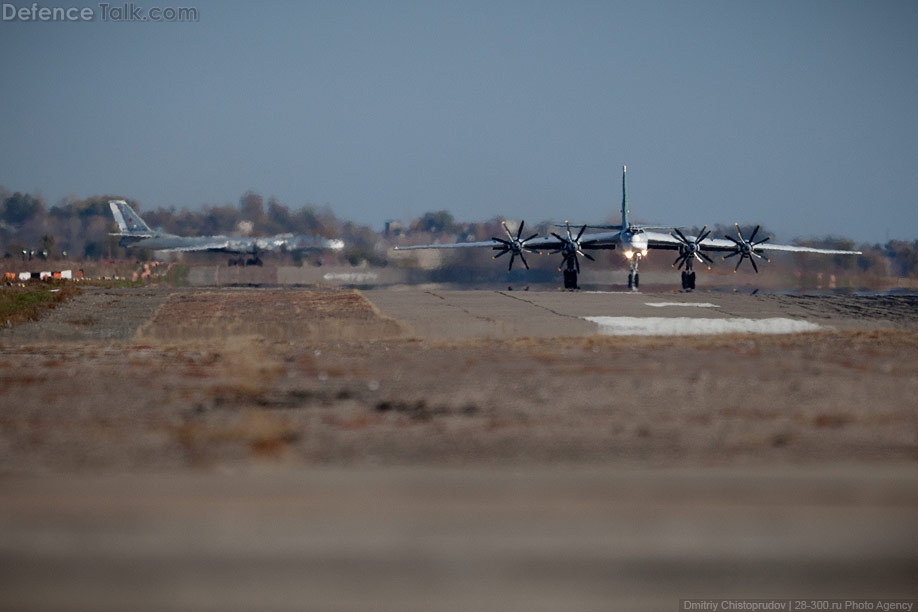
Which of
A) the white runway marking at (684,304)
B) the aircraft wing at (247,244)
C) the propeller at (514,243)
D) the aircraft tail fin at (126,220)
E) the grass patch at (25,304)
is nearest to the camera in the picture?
the grass patch at (25,304)

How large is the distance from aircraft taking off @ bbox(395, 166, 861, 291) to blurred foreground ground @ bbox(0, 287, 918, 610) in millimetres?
40033

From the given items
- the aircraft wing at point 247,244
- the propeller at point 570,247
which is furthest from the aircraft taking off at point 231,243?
the propeller at point 570,247

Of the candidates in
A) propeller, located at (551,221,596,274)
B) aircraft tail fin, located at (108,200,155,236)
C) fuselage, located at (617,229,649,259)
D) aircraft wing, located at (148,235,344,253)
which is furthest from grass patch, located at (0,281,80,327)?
aircraft tail fin, located at (108,200,155,236)

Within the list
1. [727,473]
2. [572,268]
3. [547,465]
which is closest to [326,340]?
[547,465]

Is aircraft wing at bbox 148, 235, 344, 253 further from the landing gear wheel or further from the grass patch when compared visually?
the grass patch

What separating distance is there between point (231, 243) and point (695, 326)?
8610 cm

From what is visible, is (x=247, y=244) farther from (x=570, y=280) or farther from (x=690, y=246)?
(x=690, y=246)

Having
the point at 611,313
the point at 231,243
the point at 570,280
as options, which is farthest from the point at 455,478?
the point at 231,243

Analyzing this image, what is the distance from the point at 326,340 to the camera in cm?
1983

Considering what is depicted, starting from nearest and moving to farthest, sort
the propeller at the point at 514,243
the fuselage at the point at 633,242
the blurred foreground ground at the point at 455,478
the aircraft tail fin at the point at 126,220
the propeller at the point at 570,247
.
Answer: the blurred foreground ground at the point at 455,478
the fuselage at the point at 633,242
the propeller at the point at 570,247
the propeller at the point at 514,243
the aircraft tail fin at the point at 126,220

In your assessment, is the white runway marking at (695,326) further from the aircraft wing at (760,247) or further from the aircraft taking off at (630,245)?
the aircraft wing at (760,247)

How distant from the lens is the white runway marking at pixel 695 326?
23.3 meters

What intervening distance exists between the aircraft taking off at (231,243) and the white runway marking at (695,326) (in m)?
79.3

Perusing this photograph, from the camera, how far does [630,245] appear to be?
5506 cm
